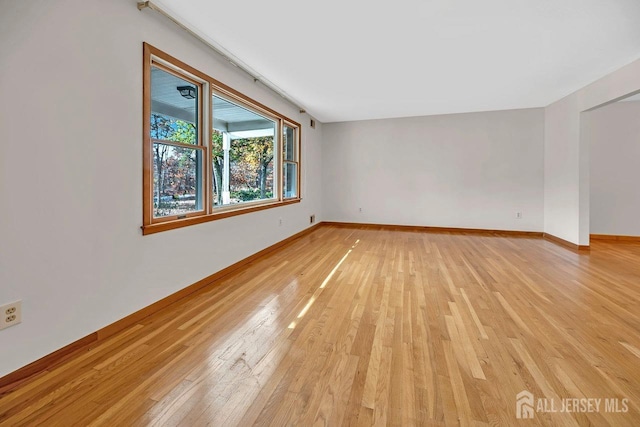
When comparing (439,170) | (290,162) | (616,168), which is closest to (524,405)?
(290,162)

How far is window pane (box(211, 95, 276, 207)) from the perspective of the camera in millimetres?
3434

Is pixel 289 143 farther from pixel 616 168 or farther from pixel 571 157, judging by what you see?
pixel 616 168

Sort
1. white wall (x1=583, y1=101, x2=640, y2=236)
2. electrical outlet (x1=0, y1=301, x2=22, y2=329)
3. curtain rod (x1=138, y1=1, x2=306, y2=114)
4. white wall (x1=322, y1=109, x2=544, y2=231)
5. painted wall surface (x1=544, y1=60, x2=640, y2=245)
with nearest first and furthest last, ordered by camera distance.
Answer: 1. electrical outlet (x1=0, y1=301, x2=22, y2=329)
2. curtain rod (x1=138, y1=1, x2=306, y2=114)
3. painted wall surface (x1=544, y1=60, x2=640, y2=245)
4. white wall (x1=583, y1=101, x2=640, y2=236)
5. white wall (x1=322, y1=109, x2=544, y2=231)

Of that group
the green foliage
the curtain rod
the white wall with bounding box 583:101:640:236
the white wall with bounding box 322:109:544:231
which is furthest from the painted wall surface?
the green foliage

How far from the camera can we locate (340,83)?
4.11 meters

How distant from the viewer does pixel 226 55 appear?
3.09 m

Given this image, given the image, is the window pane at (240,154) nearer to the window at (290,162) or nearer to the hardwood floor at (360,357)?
the window at (290,162)

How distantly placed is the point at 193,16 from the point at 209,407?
9.61 ft

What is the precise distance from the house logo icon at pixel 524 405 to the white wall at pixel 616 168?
222 inches

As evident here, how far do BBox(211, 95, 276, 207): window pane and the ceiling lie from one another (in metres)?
0.65

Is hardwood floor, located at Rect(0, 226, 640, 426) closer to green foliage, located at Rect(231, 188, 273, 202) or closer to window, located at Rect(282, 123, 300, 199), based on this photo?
green foliage, located at Rect(231, 188, 273, 202)

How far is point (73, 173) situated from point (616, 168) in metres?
7.66

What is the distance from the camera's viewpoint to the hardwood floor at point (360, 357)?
4.25ft

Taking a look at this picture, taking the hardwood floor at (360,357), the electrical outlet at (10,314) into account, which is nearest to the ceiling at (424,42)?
the electrical outlet at (10,314)
